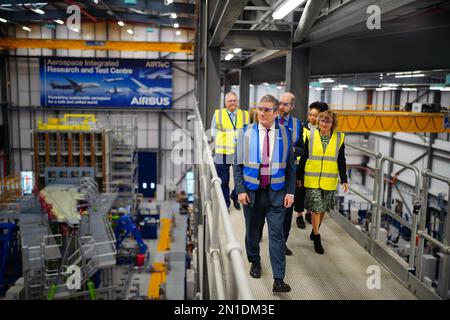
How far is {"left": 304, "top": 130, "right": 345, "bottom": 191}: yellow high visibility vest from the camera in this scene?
4750 mm

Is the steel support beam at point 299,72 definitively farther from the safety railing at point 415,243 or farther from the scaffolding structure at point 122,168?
the scaffolding structure at point 122,168

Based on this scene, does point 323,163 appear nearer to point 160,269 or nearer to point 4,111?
point 160,269

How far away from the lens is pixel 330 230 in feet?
20.5

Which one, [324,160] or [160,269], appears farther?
[160,269]

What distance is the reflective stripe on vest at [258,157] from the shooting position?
3.71 metres

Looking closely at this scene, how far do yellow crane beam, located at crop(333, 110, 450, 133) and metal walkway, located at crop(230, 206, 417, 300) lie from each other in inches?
404

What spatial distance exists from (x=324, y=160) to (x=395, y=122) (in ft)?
38.6

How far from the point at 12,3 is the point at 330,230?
14846 millimetres

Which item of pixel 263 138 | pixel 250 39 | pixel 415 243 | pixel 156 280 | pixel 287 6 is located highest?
pixel 250 39

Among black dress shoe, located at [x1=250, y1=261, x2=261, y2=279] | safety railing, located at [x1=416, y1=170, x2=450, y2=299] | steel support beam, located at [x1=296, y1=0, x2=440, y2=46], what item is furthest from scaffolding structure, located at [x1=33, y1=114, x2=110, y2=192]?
safety railing, located at [x1=416, y1=170, x2=450, y2=299]

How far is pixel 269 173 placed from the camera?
3.76 meters

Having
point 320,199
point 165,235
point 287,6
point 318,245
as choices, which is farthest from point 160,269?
point 287,6
